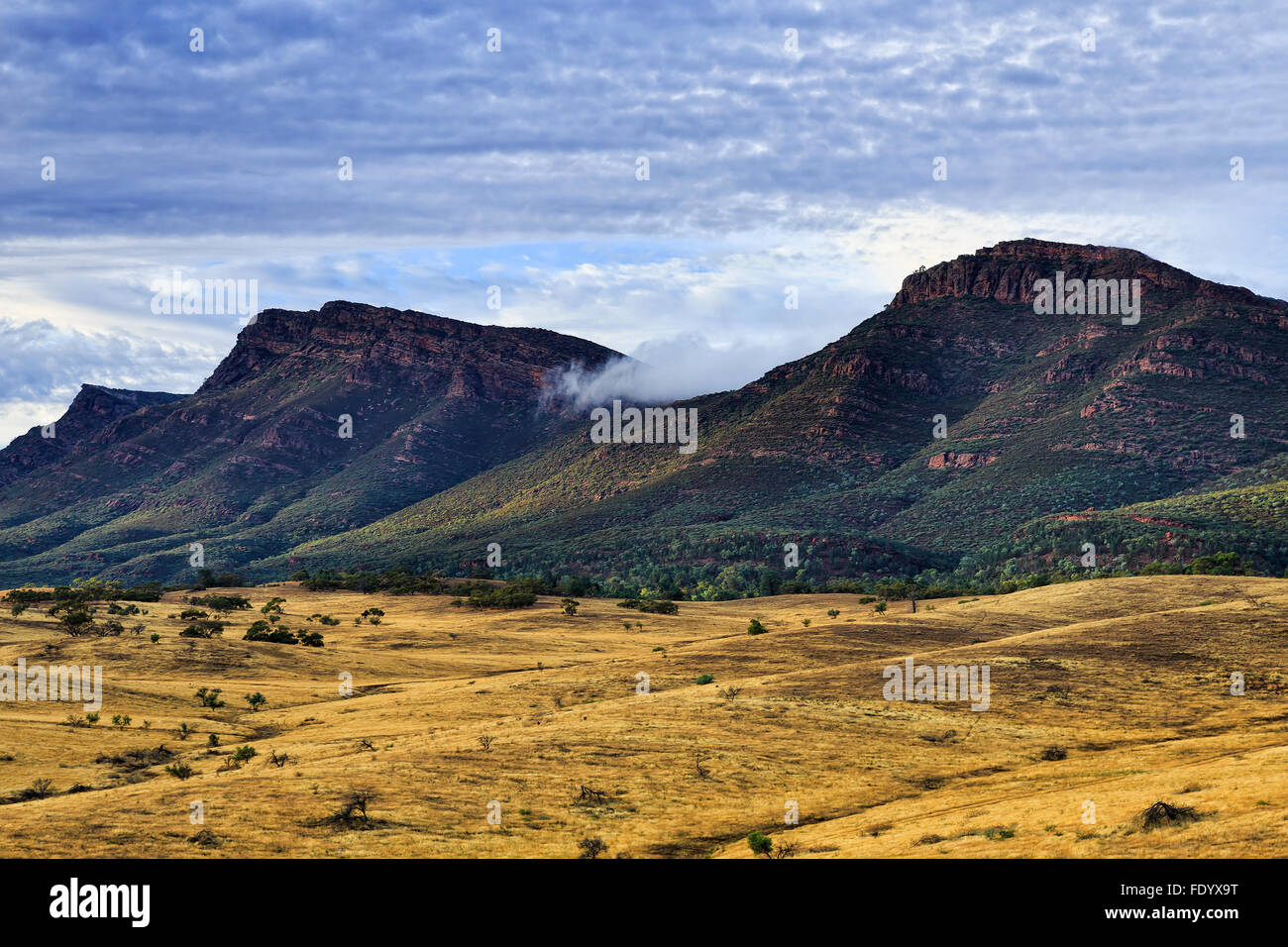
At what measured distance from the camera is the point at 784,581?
104500mm

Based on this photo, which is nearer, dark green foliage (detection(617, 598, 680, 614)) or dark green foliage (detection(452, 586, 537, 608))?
dark green foliage (detection(617, 598, 680, 614))

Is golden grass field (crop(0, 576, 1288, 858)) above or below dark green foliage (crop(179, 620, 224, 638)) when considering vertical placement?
below

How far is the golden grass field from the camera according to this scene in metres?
23.2

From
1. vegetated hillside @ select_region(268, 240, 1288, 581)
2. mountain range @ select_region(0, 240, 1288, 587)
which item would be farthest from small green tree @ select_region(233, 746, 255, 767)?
vegetated hillside @ select_region(268, 240, 1288, 581)

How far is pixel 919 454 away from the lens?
14825 centimetres

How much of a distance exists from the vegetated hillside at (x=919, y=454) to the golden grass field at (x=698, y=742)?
52.2m

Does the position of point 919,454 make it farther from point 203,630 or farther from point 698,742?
point 698,742

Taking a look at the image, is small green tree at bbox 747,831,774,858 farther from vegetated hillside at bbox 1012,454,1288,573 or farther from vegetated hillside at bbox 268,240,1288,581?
vegetated hillside at bbox 268,240,1288,581

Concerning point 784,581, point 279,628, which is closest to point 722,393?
point 784,581

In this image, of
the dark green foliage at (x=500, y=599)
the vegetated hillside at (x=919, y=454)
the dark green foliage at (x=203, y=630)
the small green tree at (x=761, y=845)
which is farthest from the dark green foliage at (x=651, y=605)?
the small green tree at (x=761, y=845)

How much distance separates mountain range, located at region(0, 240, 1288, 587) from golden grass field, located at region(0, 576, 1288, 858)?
4783cm

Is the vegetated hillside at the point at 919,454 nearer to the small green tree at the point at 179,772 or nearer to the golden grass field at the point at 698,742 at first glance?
the golden grass field at the point at 698,742

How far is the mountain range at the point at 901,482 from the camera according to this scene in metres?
112

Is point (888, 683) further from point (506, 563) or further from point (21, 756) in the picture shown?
point (506, 563)
